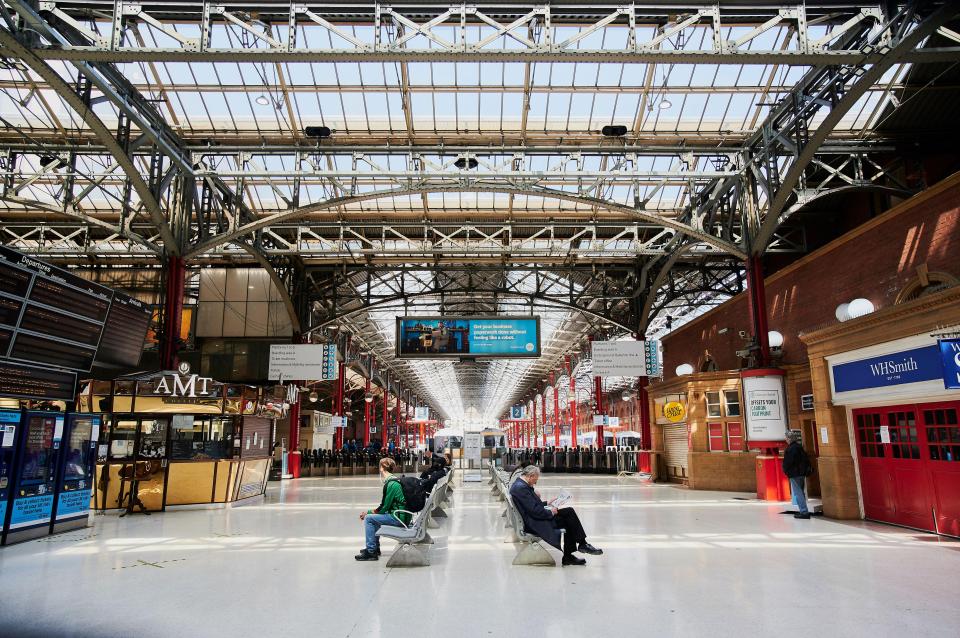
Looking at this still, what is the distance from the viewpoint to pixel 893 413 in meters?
9.82

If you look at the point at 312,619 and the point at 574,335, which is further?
the point at 574,335

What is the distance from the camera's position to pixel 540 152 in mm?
15719

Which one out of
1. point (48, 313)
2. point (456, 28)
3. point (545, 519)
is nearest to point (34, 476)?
point (48, 313)

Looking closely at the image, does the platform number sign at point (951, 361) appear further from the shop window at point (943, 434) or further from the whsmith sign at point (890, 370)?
the shop window at point (943, 434)

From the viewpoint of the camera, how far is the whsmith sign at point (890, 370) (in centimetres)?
852

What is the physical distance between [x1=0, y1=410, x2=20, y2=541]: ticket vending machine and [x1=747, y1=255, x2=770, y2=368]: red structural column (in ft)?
50.2

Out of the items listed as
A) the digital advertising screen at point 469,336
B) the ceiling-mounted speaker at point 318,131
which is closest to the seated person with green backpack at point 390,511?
the ceiling-mounted speaker at point 318,131

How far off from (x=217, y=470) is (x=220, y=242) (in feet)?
20.9

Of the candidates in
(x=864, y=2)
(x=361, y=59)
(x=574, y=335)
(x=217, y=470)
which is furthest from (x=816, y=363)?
(x=574, y=335)

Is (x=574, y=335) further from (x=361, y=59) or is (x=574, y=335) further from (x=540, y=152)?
(x=361, y=59)

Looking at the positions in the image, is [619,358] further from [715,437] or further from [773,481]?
[773,481]

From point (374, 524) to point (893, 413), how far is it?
8.27 metres

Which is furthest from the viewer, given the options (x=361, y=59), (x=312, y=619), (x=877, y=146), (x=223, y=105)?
(x=877, y=146)

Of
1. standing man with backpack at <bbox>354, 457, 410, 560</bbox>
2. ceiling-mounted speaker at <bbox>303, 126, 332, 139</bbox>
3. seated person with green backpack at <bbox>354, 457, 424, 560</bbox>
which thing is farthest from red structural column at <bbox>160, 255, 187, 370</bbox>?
standing man with backpack at <bbox>354, 457, 410, 560</bbox>
